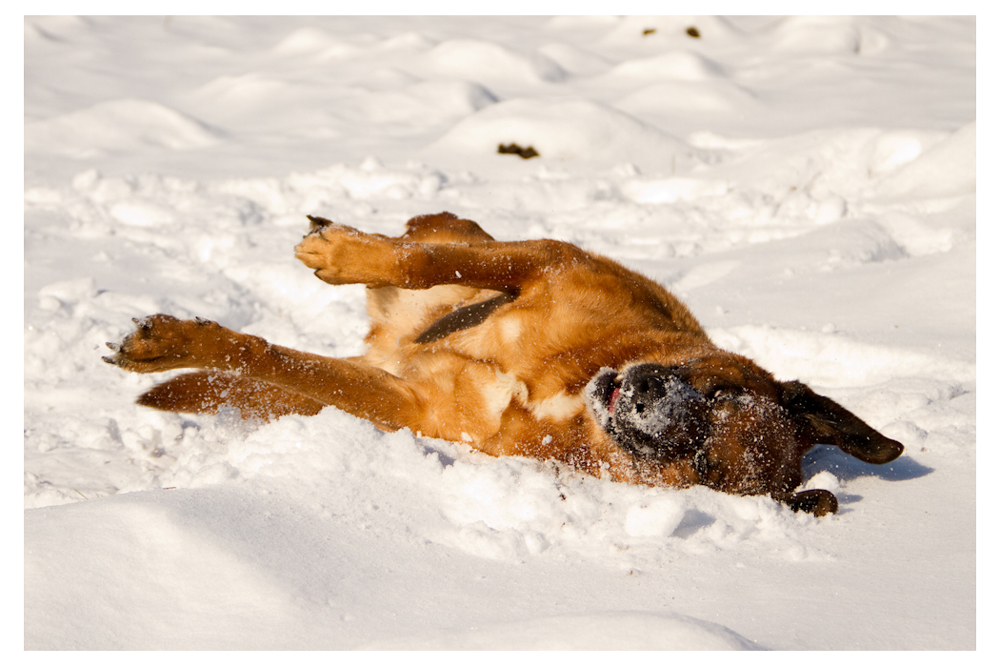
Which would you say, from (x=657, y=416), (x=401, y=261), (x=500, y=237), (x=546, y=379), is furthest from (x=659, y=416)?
(x=500, y=237)

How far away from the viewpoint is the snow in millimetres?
1870

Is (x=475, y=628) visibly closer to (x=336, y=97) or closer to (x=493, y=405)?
(x=493, y=405)

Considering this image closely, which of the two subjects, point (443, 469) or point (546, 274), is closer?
point (443, 469)

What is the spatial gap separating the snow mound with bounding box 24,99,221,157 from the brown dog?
15.7 feet

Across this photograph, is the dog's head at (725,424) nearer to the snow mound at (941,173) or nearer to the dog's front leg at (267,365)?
the dog's front leg at (267,365)

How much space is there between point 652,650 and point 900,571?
3.01 ft

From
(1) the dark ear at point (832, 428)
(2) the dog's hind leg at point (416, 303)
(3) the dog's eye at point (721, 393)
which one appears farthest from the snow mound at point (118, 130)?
(1) the dark ear at point (832, 428)

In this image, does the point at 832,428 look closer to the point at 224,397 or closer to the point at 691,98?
the point at 224,397

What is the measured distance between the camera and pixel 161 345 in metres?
2.76

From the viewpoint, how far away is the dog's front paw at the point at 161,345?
2.73 meters

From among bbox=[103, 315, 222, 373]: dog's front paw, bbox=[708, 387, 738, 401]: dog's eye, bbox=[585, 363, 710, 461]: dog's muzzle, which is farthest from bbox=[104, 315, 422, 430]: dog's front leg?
bbox=[708, 387, 738, 401]: dog's eye

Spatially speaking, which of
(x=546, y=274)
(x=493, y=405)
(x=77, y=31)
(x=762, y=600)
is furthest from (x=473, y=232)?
(x=77, y=31)

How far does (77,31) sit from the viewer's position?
1067 centimetres

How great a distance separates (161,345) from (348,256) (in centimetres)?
73
